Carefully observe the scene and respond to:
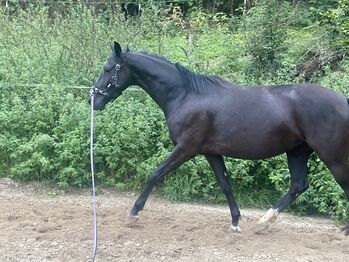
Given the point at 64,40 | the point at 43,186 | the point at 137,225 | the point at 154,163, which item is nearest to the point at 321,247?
the point at 137,225

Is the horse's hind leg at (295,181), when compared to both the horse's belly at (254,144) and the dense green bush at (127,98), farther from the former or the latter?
the dense green bush at (127,98)

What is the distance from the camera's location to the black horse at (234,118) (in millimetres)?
5906

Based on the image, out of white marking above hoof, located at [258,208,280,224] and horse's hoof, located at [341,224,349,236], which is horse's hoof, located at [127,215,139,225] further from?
horse's hoof, located at [341,224,349,236]

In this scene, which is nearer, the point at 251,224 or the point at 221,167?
the point at 221,167

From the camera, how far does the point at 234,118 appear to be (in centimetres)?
615

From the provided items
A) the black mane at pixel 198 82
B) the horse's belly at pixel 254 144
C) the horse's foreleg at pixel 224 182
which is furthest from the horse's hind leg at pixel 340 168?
the black mane at pixel 198 82

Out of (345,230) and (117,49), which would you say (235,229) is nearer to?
(345,230)

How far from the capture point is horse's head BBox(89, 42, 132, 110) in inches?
249

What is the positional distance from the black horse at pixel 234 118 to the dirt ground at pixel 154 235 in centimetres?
36

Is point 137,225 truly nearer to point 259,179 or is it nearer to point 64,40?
point 259,179

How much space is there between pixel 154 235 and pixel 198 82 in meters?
1.72

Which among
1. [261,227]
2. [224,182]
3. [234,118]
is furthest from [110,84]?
[261,227]

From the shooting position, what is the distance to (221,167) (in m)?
6.43

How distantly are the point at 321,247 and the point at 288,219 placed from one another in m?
1.37
